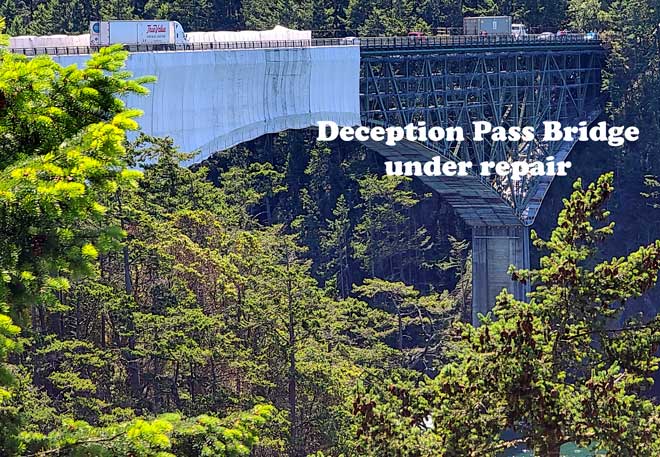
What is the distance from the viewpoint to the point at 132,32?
31250 mm

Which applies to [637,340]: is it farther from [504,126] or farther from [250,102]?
[504,126]

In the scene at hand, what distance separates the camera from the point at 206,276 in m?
26.1

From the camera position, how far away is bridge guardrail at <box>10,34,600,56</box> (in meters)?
30.5

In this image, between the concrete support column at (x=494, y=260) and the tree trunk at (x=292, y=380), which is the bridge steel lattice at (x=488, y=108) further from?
the tree trunk at (x=292, y=380)

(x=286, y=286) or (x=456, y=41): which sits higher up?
(x=456, y=41)

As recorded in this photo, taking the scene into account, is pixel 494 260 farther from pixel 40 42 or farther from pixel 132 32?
pixel 40 42

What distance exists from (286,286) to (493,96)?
54.1 ft

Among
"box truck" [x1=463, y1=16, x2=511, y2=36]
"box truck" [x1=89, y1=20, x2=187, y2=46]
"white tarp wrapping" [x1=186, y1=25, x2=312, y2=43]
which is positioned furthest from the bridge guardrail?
"box truck" [x1=463, y1=16, x2=511, y2=36]

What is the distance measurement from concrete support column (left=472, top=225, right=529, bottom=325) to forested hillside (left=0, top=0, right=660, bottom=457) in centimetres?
177

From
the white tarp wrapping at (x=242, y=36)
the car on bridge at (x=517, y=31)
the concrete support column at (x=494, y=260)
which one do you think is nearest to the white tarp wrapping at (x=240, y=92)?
the white tarp wrapping at (x=242, y=36)

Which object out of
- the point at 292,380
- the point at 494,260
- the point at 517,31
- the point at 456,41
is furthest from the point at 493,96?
the point at 292,380

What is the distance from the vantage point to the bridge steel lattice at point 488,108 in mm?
37375

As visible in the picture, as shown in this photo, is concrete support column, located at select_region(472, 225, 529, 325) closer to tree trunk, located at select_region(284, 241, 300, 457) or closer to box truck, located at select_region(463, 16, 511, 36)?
box truck, located at select_region(463, 16, 511, 36)

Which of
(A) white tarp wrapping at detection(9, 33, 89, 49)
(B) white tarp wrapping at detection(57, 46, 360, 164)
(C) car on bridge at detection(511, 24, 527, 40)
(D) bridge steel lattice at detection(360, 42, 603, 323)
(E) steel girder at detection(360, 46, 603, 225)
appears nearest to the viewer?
(B) white tarp wrapping at detection(57, 46, 360, 164)
